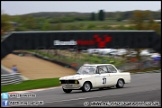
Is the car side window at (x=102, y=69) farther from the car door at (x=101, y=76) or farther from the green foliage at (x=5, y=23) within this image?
the green foliage at (x=5, y=23)

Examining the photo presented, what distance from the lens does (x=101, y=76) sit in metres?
21.2

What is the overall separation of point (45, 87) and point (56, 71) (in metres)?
21.9

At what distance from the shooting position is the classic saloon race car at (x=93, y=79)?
20312mm

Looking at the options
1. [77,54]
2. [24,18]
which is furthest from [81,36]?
[24,18]

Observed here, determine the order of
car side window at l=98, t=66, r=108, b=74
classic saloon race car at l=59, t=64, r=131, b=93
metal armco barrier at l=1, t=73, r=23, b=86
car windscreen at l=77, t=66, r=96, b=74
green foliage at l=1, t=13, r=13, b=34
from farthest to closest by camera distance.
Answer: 1. green foliage at l=1, t=13, r=13, b=34
2. metal armco barrier at l=1, t=73, r=23, b=86
3. car side window at l=98, t=66, r=108, b=74
4. car windscreen at l=77, t=66, r=96, b=74
5. classic saloon race car at l=59, t=64, r=131, b=93

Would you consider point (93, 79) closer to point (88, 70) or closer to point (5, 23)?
point (88, 70)

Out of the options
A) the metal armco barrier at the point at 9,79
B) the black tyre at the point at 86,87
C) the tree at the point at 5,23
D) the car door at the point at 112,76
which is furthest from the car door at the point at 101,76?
the tree at the point at 5,23

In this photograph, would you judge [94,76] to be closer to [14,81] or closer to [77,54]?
[14,81]

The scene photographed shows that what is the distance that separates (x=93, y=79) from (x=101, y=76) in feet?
2.14

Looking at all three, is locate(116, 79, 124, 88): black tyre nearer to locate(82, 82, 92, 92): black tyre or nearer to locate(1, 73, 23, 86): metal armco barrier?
locate(82, 82, 92, 92): black tyre

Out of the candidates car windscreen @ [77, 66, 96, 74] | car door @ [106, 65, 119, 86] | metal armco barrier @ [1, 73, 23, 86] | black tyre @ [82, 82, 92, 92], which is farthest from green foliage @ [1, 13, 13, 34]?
black tyre @ [82, 82, 92, 92]

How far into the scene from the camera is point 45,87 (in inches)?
1047

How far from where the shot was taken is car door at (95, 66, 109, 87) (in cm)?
2092

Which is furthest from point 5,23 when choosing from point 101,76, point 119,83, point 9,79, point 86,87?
point 86,87
